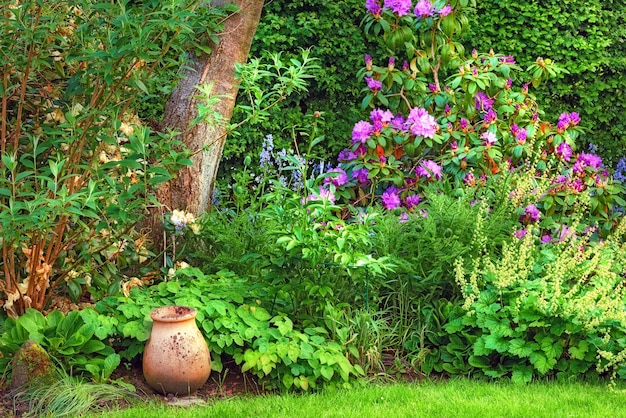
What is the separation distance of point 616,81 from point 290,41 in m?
2.71

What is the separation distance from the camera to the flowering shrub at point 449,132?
5656 millimetres

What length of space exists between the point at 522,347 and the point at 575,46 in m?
3.30

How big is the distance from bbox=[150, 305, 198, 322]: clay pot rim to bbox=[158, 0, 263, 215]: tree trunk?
3.82ft

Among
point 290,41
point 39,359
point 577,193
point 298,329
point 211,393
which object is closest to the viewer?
point 39,359

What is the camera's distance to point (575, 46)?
6547mm

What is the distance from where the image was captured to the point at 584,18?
21.3 feet

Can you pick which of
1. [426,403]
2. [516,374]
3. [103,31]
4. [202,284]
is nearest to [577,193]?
[516,374]

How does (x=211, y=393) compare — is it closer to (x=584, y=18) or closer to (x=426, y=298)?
(x=426, y=298)

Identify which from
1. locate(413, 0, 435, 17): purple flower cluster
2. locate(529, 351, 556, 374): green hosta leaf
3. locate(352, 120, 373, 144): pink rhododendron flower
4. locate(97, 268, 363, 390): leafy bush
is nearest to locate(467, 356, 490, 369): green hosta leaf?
locate(529, 351, 556, 374): green hosta leaf

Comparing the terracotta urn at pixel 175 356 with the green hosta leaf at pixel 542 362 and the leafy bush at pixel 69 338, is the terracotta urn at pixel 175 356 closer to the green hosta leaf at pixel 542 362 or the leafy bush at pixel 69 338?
the leafy bush at pixel 69 338

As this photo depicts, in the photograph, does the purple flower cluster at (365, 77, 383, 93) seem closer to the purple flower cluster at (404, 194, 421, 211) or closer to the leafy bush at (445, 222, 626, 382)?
the purple flower cluster at (404, 194, 421, 211)

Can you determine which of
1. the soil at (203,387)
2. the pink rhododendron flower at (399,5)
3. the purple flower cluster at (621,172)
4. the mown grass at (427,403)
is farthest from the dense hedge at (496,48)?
the mown grass at (427,403)

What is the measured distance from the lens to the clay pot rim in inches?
151

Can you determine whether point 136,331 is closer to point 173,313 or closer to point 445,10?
point 173,313
